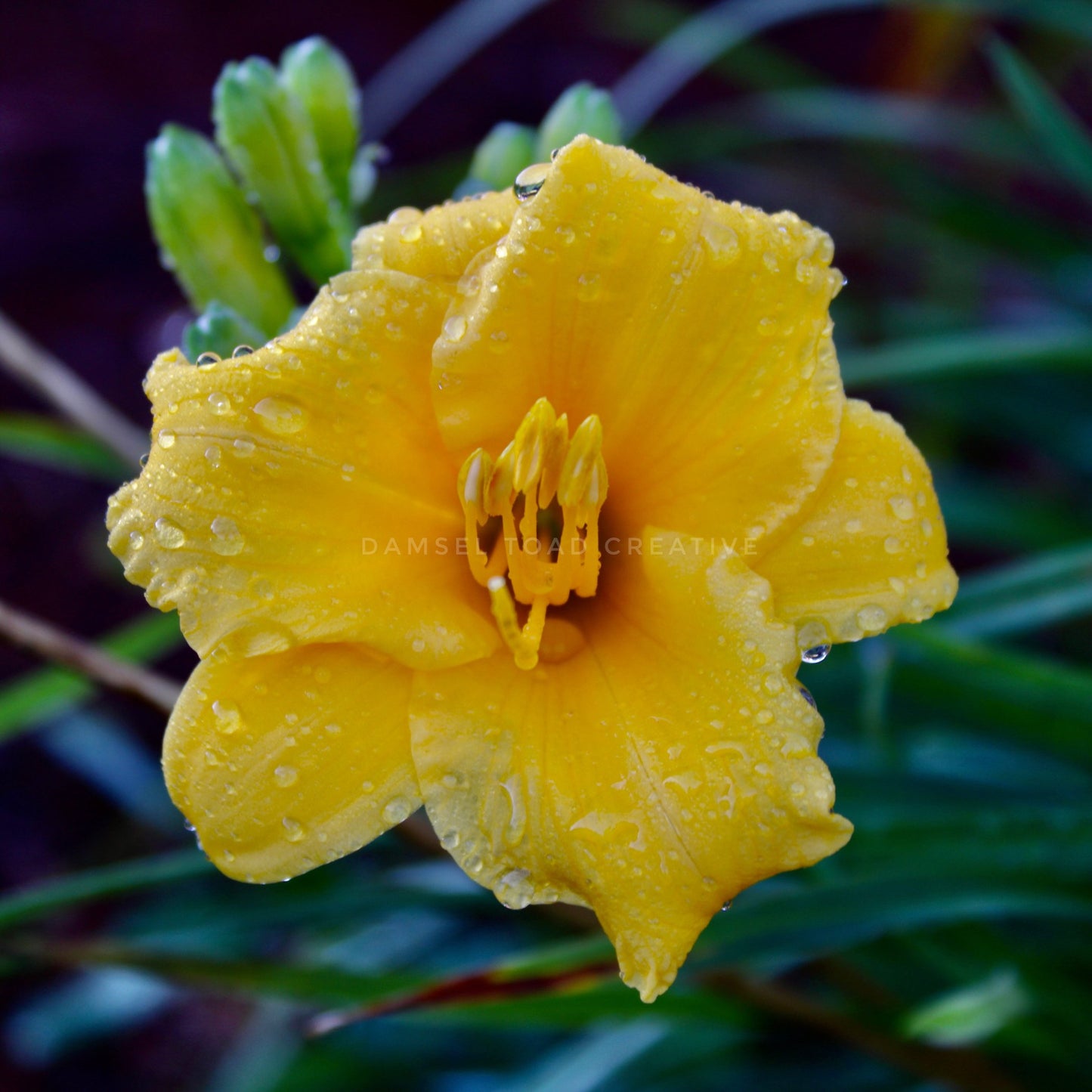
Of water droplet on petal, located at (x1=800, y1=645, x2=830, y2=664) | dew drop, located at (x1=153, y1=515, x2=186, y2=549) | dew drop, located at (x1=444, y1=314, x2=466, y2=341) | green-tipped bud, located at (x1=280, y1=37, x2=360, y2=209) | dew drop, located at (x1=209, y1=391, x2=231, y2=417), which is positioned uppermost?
A: green-tipped bud, located at (x1=280, y1=37, x2=360, y2=209)

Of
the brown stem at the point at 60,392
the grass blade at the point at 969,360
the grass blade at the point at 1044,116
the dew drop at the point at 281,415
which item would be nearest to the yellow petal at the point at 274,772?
the dew drop at the point at 281,415

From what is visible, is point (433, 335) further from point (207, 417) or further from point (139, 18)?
point (139, 18)

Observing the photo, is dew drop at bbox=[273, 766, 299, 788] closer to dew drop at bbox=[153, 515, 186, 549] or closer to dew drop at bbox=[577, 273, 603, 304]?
dew drop at bbox=[153, 515, 186, 549]

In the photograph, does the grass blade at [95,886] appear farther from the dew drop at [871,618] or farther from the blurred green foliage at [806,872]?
the dew drop at [871,618]

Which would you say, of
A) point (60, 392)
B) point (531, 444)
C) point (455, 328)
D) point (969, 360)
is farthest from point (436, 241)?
point (969, 360)

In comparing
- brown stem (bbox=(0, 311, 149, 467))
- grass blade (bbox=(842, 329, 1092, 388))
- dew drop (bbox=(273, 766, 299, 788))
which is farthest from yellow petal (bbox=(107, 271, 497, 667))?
grass blade (bbox=(842, 329, 1092, 388))
